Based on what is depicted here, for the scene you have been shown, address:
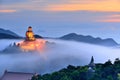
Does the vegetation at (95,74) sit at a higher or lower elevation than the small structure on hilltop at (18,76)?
lower

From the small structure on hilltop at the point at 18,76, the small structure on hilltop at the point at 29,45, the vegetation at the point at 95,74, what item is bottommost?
the vegetation at the point at 95,74

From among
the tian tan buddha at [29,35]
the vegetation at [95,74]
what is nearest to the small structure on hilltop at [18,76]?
the vegetation at [95,74]

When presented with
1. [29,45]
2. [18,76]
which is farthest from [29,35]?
[18,76]

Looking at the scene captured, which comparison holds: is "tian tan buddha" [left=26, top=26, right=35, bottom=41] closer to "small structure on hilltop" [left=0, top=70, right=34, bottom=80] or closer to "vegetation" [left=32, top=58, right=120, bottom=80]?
"small structure on hilltop" [left=0, top=70, right=34, bottom=80]

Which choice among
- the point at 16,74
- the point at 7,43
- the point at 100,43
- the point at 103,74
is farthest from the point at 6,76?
the point at 100,43

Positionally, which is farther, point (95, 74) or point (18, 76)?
point (18, 76)

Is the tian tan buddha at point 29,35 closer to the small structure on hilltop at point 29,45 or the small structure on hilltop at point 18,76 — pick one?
the small structure on hilltop at point 29,45

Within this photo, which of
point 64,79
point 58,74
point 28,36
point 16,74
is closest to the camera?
point 64,79

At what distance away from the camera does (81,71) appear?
3250 cm

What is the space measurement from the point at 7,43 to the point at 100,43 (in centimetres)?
2630


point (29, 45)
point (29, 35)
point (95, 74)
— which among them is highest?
point (29, 35)

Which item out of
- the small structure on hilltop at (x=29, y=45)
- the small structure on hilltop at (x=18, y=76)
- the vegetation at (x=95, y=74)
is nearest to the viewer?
the vegetation at (x=95, y=74)

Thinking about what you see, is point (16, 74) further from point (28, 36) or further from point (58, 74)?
point (28, 36)

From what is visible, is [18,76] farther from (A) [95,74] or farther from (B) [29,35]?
(B) [29,35]
